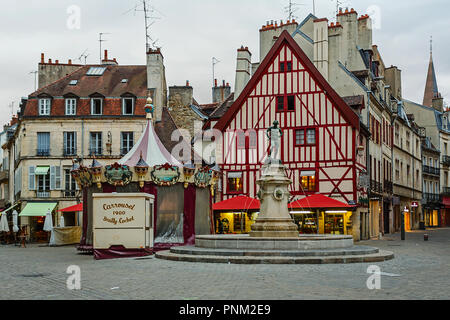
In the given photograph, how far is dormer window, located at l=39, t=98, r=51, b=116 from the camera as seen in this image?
34094 millimetres

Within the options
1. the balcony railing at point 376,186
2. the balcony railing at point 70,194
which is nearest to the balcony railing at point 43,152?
the balcony railing at point 70,194

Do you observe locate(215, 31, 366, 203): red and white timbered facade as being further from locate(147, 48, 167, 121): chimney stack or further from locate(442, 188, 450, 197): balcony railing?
locate(442, 188, 450, 197): balcony railing

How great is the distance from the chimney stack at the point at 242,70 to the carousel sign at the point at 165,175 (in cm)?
1432

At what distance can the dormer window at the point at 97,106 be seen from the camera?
34.1 meters

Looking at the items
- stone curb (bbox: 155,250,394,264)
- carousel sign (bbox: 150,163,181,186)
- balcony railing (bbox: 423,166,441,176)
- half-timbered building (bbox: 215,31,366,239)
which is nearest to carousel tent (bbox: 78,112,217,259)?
carousel sign (bbox: 150,163,181,186)

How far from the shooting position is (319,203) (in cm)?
2634

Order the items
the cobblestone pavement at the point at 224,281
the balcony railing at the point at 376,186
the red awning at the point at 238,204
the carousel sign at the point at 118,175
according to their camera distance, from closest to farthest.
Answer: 1. the cobblestone pavement at the point at 224,281
2. the carousel sign at the point at 118,175
3. the red awning at the point at 238,204
4. the balcony railing at the point at 376,186

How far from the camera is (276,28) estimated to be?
35.2 metres

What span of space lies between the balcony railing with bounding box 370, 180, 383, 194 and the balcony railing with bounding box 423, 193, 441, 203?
1783 centimetres

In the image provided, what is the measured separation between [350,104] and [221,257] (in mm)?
17144

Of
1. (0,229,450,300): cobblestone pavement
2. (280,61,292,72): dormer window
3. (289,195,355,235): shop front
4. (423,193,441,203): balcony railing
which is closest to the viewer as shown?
(0,229,450,300): cobblestone pavement

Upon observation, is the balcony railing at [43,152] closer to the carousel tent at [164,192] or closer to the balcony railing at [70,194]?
the balcony railing at [70,194]
